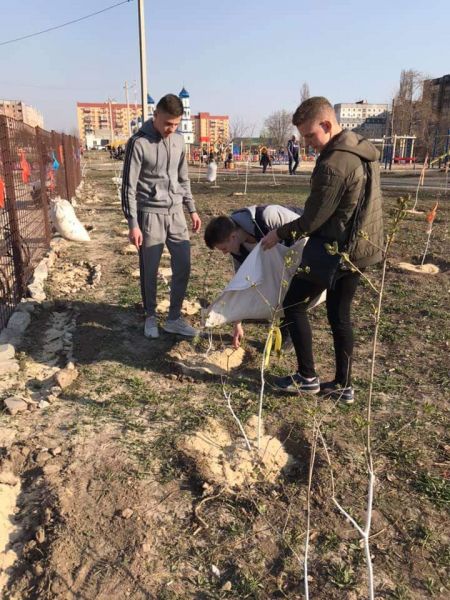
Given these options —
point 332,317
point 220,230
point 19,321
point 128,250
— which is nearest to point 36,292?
point 19,321

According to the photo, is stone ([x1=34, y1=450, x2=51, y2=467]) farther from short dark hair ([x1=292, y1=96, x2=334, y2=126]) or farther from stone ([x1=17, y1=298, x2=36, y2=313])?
stone ([x1=17, y1=298, x2=36, y2=313])

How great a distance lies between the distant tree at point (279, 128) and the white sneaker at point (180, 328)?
5297 centimetres

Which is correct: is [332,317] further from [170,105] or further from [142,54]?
[142,54]

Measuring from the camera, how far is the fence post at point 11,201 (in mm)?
4447

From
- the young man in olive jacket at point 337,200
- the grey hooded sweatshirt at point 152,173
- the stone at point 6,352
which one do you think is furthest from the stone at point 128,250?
the young man in olive jacket at point 337,200

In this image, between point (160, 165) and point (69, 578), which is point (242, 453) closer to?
point (69, 578)

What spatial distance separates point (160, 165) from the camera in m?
3.49

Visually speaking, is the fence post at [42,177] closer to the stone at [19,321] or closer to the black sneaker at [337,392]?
the stone at [19,321]

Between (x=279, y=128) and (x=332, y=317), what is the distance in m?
59.9

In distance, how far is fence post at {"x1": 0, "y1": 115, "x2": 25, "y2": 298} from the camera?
14.6ft

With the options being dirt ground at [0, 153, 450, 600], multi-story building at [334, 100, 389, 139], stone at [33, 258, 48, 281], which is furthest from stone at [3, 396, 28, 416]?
multi-story building at [334, 100, 389, 139]

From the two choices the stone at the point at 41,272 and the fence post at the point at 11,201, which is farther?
the stone at the point at 41,272

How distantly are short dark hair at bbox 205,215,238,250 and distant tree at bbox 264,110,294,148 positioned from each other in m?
53.6

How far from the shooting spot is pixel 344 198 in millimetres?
2432
